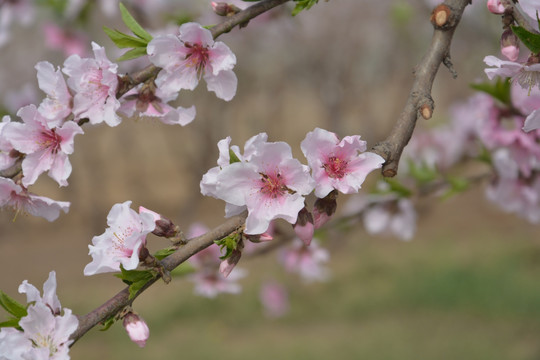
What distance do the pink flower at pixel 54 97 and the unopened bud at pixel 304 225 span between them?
47 cm

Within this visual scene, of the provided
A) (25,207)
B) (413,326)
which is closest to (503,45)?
(25,207)

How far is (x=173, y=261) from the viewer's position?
0.90m

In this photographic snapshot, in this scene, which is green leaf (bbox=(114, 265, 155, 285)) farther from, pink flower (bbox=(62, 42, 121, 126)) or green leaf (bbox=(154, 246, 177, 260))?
pink flower (bbox=(62, 42, 121, 126))

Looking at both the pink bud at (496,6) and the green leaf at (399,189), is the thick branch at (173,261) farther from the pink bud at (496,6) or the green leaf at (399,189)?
the green leaf at (399,189)

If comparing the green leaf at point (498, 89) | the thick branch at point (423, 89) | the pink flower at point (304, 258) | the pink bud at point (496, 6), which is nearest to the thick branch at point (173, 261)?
the thick branch at point (423, 89)

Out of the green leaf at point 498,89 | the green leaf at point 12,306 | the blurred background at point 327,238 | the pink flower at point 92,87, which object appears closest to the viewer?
the green leaf at point 12,306

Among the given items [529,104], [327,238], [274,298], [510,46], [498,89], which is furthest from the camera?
[274,298]

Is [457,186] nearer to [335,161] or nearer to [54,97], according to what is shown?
[335,161]

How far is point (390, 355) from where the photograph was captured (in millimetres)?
4234

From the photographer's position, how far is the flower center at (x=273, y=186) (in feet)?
3.09

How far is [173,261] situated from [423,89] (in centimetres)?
47

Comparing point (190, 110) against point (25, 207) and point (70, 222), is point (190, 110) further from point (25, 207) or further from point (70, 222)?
point (70, 222)

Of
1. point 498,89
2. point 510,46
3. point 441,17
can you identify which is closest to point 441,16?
point 441,17

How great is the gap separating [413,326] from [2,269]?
5.46m
